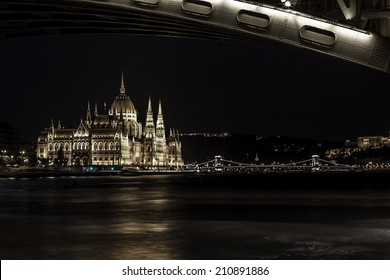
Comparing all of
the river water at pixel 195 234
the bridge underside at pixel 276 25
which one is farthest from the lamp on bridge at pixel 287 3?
the river water at pixel 195 234

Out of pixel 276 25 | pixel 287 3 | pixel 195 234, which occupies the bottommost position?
pixel 195 234

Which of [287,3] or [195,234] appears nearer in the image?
[195,234]

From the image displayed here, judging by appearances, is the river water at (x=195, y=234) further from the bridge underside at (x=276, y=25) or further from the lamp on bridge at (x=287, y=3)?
the lamp on bridge at (x=287, y=3)

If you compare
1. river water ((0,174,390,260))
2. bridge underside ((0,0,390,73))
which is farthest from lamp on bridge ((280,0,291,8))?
river water ((0,174,390,260))

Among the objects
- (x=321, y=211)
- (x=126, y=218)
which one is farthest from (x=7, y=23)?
(x=321, y=211)

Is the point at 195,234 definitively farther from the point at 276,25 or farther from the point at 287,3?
the point at 287,3

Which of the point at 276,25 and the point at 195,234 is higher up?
the point at 276,25

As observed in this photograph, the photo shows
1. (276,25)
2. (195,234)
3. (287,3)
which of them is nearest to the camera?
(195,234)

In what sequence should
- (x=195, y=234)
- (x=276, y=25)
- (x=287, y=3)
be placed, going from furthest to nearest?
1. (x=276, y=25)
2. (x=287, y=3)
3. (x=195, y=234)

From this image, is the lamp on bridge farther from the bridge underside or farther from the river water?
the river water

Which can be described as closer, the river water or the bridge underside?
the river water

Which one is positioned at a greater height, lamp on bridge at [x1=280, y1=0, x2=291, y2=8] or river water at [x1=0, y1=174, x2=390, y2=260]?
lamp on bridge at [x1=280, y1=0, x2=291, y2=8]

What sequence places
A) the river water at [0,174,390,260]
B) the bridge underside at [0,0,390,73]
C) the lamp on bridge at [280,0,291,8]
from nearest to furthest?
the river water at [0,174,390,260], the lamp on bridge at [280,0,291,8], the bridge underside at [0,0,390,73]

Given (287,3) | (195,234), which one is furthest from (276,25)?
(195,234)
